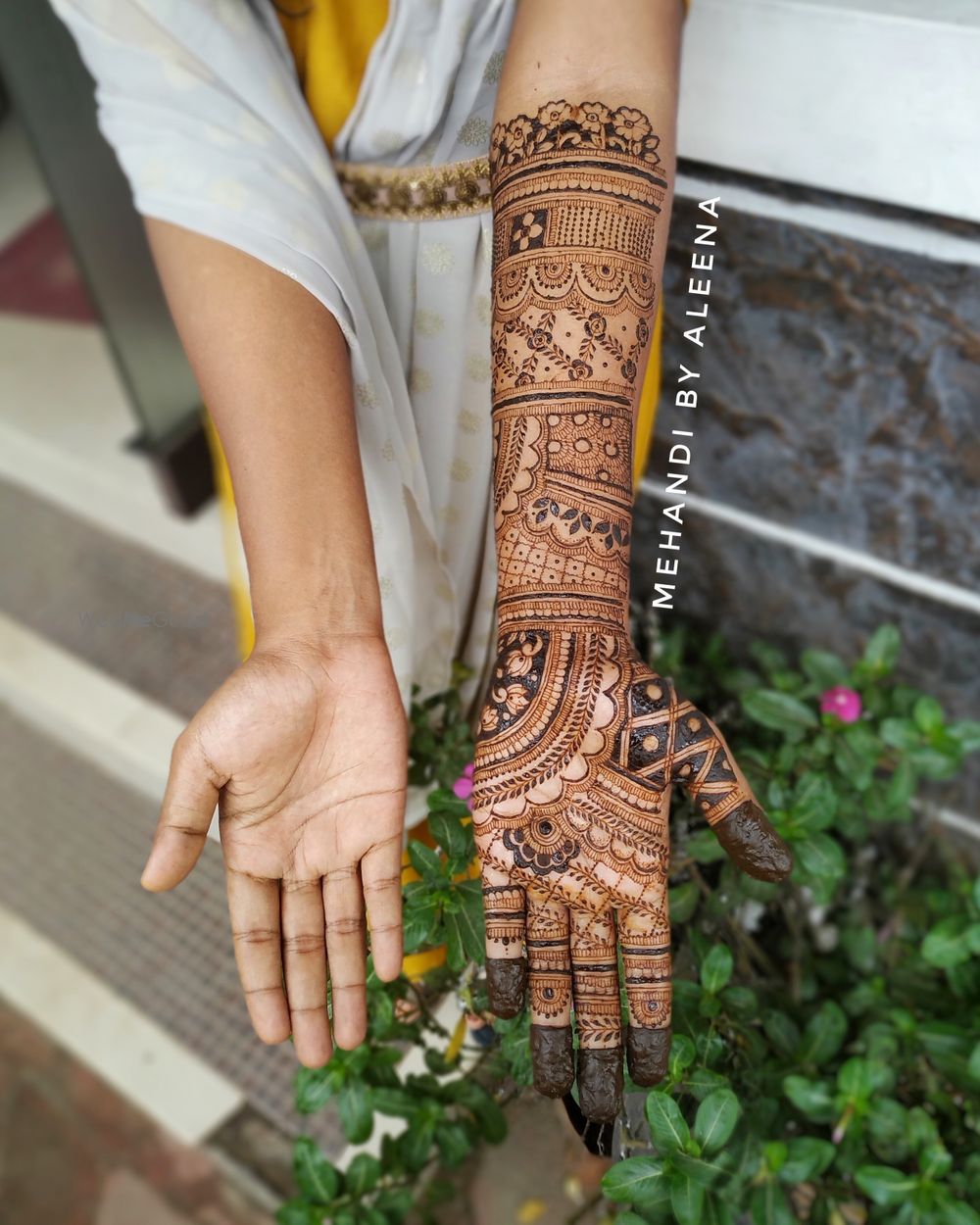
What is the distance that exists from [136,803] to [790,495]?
156 centimetres

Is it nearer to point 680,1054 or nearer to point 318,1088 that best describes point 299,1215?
point 318,1088

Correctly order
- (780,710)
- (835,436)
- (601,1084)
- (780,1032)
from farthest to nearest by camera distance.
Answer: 1. (835,436)
2. (780,710)
3. (780,1032)
4. (601,1084)

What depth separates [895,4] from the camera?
1059 millimetres

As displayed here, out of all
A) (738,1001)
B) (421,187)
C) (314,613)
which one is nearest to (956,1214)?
(738,1001)

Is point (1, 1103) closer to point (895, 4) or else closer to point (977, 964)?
point (977, 964)

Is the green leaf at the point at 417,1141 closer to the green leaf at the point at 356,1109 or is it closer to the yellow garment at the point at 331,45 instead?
the green leaf at the point at 356,1109

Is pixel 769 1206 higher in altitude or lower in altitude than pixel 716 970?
lower

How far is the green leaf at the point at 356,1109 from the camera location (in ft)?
3.40

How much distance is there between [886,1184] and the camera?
99cm

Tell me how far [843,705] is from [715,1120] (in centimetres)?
55

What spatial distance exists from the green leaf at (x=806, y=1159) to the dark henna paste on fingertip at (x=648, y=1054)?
0.89 ft

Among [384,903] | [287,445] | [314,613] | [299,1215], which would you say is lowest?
[299,1215]

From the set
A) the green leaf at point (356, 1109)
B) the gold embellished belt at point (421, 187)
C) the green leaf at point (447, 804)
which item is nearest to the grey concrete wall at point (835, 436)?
the gold embellished belt at point (421, 187)

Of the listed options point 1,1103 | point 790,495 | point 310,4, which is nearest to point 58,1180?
point 1,1103
